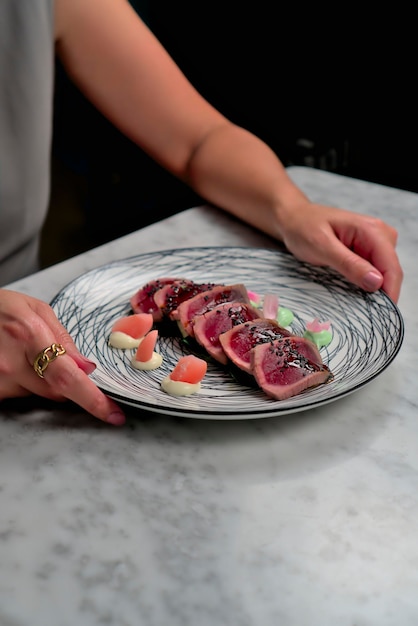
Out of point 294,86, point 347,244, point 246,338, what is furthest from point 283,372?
point 294,86

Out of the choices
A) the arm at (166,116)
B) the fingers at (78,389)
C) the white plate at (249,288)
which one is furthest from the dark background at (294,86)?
the fingers at (78,389)

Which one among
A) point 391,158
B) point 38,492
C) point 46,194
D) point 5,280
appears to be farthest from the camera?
Result: point 391,158

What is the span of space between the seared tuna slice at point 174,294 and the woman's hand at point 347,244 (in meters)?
0.24

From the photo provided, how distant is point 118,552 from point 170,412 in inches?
7.9

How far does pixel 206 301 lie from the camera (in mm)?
1297

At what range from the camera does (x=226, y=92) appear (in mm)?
3820

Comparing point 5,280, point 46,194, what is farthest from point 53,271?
point 46,194

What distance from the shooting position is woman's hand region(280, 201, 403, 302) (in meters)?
1.39

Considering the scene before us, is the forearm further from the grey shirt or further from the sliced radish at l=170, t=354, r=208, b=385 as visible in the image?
the sliced radish at l=170, t=354, r=208, b=385

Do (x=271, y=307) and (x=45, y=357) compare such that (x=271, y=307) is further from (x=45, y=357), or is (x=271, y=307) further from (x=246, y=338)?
(x=45, y=357)

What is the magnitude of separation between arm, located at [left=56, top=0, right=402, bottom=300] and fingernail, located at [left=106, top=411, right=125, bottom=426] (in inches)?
26.2

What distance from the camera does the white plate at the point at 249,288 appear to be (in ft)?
3.44

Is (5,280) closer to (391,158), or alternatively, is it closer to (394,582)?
(394,582)

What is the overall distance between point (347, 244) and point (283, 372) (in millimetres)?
503
